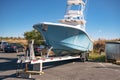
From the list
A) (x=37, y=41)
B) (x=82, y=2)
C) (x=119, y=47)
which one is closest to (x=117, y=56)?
(x=119, y=47)

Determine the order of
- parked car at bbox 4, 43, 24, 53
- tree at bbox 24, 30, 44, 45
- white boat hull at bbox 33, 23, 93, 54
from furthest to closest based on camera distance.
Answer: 1. tree at bbox 24, 30, 44, 45
2. parked car at bbox 4, 43, 24, 53
3. white boat hull at bbox 33, 23, 93, 54

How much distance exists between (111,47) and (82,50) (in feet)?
12.6

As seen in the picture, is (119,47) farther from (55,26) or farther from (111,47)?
(55,26)

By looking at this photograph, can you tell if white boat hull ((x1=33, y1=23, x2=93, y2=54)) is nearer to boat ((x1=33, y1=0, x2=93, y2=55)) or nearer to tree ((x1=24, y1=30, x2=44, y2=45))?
boat ((x1=33, y1=0, x2=93, y2=55))

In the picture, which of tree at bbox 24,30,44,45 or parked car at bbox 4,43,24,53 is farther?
tree at bbox 24,30,44,45

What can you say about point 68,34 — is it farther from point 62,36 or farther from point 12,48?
point 12,48

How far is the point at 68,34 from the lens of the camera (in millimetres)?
15883

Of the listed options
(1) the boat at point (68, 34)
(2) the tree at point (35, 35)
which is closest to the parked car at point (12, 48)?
(2) the tree at point (35, 35)

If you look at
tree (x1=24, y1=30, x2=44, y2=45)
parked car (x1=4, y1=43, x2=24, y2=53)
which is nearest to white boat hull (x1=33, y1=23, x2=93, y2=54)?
parked car (x1=4, y1=43, x2=24, y2=53)

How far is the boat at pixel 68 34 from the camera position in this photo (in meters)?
15.1

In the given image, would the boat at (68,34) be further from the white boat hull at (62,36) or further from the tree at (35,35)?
the tree at (35,35)

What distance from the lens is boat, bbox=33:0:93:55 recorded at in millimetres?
15078

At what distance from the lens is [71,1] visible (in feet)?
62.8

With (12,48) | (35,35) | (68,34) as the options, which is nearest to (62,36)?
(68,34)
